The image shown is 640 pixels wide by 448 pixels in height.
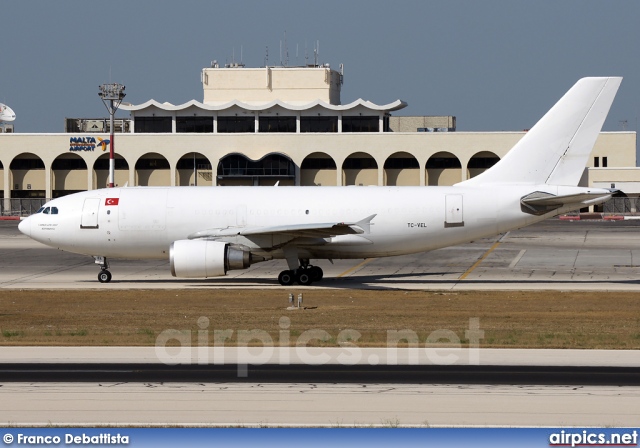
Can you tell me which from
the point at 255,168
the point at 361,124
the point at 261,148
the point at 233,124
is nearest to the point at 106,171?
the point at 233,124

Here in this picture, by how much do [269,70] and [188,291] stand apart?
84.5m

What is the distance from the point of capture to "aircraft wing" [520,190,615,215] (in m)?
40.8

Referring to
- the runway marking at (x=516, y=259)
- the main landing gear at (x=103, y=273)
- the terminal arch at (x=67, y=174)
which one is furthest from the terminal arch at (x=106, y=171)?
the main landing gear at (x=103, y=273)

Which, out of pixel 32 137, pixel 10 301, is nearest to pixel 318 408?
pixel 10 301

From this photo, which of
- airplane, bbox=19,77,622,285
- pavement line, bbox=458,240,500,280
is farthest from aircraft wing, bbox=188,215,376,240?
pavement line, bbox=458,240,500,280

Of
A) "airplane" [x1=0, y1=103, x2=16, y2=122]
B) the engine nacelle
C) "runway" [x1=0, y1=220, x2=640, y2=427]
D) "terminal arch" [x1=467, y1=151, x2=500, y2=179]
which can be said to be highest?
"airplane" [x1=0, y1=103, x2=16, y2=122]

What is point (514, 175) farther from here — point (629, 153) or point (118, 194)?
point (629, 153)

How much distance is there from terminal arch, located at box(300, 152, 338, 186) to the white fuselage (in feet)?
237

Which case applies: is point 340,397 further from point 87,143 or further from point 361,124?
point 87,143

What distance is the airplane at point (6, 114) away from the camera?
409 feet

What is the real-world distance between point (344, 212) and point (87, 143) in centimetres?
7914

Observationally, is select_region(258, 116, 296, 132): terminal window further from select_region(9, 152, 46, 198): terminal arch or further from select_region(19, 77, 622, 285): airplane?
select_region(19, 77, 622, 285): airplane

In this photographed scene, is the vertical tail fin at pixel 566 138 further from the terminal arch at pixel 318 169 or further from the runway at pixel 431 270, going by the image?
the terminal arch at pixel 318 169

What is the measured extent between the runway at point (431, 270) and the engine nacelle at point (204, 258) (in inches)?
104
